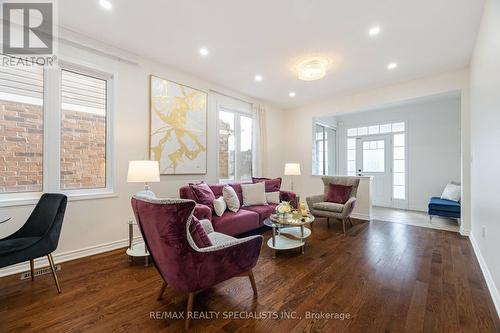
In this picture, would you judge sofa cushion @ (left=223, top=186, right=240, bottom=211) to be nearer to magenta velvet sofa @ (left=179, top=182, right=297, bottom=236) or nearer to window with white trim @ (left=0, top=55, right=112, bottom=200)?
magenta velvet sofa @ (left=179, top=182, right=297, bottom=236)

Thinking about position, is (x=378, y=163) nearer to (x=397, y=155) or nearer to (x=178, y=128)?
(x=397, y=155)

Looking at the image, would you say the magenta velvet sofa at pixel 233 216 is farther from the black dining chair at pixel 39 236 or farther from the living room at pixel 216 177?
the black dining chair at pixel 39 236

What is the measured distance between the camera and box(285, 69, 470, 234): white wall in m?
3.73

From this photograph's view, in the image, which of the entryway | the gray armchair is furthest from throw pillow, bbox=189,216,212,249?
the entryway

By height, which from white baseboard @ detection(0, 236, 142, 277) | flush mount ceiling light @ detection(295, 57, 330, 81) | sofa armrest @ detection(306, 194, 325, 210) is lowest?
white baseboard @ detection(0, 236, 142, 277)

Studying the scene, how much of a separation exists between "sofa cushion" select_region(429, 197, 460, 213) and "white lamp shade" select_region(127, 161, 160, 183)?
522 cm

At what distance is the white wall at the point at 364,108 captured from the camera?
12.2 ft

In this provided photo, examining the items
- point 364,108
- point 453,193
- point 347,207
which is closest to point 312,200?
point 347,207

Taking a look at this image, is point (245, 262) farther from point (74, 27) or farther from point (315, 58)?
point (74, 27)

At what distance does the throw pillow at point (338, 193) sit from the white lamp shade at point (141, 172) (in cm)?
339

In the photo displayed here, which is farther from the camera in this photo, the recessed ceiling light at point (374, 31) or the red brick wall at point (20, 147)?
the recessed ceiling light at point (374, 31)

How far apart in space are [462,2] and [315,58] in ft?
5.42

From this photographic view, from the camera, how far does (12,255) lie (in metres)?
1.86

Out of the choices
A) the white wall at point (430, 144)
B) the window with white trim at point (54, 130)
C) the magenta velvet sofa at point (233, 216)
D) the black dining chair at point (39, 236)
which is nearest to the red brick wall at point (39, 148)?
the window with white trim at point (54, 130)
